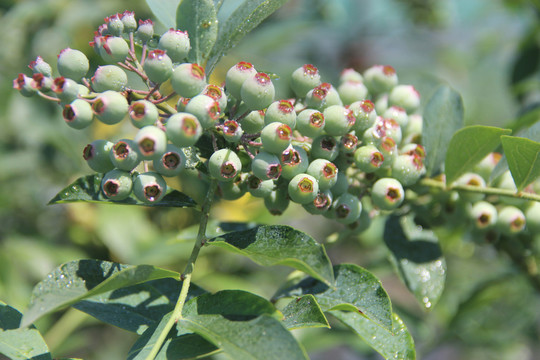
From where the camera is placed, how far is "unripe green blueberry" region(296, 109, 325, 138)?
0.95m

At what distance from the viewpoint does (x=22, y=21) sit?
2688 mm

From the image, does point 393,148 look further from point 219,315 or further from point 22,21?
point 22,21

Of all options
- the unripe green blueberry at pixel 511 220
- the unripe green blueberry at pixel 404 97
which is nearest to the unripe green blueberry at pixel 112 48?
the unripe green blueberry at pixel 404 97

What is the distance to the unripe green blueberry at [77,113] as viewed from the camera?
0.84 m

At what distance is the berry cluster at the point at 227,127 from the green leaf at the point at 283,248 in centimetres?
9

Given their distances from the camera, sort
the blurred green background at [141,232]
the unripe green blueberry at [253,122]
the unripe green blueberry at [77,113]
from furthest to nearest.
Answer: the blurred green background at [141,232]
the unripe green blueberry at [253,122]
the unripe green blueberry at [77,113]

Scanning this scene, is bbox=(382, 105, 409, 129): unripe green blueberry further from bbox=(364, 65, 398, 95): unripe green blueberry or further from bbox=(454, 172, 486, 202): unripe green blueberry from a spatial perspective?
bbox=(454, 172, 486, 202): unripe green blueberry

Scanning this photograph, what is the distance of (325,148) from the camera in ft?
3.27

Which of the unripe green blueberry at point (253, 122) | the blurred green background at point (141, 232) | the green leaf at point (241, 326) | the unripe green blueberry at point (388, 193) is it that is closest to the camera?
the green leaf at point (241, 326)

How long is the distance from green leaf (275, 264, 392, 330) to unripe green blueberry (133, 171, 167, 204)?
362 millimetres

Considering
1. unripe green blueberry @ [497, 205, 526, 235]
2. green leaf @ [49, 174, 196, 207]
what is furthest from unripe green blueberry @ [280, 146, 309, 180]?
unripe green blueberry @ [497, 205, 526, 235]

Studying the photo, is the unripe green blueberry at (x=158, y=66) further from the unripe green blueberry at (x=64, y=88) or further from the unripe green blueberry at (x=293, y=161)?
the unripe green blueberry at (x=293, y=161)

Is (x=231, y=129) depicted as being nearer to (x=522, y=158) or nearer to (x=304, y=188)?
(x=304, y=188)

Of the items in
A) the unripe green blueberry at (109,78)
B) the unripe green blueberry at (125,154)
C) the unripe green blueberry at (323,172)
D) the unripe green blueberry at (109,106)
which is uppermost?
the unripe green blueberry at (109,78)
